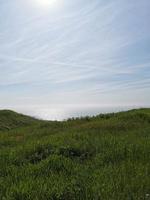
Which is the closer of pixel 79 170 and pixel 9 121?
pixel 79 170

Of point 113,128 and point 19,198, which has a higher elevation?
point 113,128

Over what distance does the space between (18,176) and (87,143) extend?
4860 millimetres

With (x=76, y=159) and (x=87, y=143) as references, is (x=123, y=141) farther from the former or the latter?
(x=76, y=159)

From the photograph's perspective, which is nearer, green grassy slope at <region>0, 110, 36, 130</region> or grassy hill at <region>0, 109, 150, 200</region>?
grassy hill at <region>0, 109, 150, 200</region>

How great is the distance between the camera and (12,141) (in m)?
18.7

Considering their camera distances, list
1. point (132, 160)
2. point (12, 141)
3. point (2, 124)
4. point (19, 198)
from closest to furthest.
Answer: point (19, 198), point (132, 160), point (12, 141), point (2, 124)

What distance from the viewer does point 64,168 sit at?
425 inches

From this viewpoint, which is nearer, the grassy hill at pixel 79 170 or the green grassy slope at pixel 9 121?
the grassy hill at pixel 79 170

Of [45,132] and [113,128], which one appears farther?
[45,132]

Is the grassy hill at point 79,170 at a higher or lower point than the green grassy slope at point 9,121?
lower

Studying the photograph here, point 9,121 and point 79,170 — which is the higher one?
point 9,121

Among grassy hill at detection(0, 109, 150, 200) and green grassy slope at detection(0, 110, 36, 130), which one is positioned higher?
green grassy slope at detection(0, 110, 36, 130)

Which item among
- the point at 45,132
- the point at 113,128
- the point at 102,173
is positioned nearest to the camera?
the point at 102,173

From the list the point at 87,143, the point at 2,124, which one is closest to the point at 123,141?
the point at 87,143
